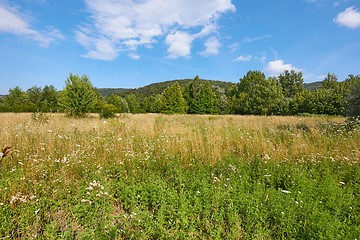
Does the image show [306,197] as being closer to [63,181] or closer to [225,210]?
[225,210]

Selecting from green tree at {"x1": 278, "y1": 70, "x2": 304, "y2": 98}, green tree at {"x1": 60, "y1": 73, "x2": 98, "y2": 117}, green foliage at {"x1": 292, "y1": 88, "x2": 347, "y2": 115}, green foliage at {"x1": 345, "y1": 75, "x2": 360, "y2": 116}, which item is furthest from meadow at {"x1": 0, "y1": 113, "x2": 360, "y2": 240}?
green tree at {"x1": 278, "y1": 70, "x2": 304, "y2": 98}

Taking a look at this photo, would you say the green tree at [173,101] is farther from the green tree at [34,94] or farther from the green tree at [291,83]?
A: the green tree at [34,94]

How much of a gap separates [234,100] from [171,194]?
45059 mm

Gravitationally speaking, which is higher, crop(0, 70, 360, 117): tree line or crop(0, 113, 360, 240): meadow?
crop(0, 70, 360, 117): tree line

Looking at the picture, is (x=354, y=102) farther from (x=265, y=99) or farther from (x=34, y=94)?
(x=34, y=94)

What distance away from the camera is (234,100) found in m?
46.1

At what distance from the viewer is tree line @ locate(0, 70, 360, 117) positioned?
1881 cm

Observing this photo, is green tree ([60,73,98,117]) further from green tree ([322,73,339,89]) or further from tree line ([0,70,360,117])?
green tree ([322,73,339,89])

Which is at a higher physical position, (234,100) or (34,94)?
(34,94)

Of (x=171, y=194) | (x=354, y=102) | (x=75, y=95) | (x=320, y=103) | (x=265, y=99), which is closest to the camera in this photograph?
(x=171, y=194)

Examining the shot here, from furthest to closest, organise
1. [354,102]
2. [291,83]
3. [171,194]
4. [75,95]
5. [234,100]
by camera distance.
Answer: [291,83]
[234,100]
[75,95]
[354,102]
[171,194]

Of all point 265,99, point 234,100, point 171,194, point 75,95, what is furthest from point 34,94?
point 171,194

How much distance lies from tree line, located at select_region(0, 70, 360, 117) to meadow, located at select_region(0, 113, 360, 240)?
6.21 meters

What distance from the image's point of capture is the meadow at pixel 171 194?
8.36ft
